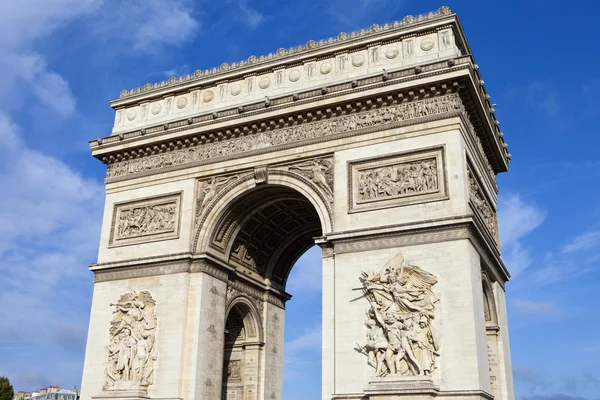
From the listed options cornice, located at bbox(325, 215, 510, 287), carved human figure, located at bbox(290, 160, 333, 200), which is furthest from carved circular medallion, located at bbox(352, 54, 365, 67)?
cornice, located at bbox(325, 215, 510, 287)

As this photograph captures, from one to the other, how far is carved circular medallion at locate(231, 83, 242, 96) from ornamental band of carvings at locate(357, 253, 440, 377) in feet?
28.2

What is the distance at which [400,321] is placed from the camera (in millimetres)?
17422

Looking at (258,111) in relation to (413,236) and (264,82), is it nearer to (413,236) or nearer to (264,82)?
(264,82)

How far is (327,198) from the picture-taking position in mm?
20094

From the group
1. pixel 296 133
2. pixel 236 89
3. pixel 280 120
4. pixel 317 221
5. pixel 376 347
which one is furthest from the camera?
pixel 317 221

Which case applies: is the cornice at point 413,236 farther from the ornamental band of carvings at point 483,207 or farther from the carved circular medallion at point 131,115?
the carved circular medallion at point 131,115

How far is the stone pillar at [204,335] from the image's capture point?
2009 centimetres

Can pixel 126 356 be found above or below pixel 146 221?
below

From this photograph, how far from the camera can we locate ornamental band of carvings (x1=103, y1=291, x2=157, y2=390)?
20.4 meters

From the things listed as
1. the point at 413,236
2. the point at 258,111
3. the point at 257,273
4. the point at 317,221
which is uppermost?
the point at 258,111

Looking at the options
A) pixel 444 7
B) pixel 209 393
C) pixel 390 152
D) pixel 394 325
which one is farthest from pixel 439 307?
pixel 444 7

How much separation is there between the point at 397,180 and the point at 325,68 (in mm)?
5081

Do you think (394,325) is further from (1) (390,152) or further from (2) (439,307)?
(1) (390,152)

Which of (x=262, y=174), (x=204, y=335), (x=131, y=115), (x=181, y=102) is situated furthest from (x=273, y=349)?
(x=131, y=115)
